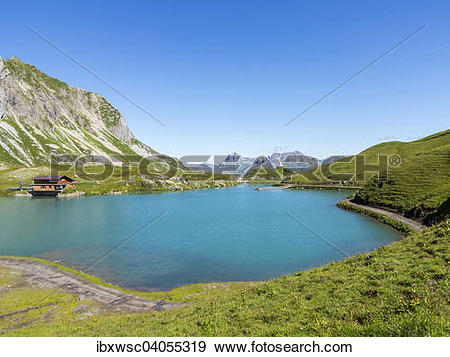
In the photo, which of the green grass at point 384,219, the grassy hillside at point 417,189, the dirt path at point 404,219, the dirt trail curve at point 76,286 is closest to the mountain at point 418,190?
the grassy hillside at point 417,189

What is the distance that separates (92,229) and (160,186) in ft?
379

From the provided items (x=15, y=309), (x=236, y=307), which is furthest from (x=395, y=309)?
(x=15, y=309)

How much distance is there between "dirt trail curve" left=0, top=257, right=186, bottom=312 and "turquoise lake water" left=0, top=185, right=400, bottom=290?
341 centimetres

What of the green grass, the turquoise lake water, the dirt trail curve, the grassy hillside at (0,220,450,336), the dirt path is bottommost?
A: the turquoise lake water

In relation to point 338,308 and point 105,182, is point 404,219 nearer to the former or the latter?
point 338,308

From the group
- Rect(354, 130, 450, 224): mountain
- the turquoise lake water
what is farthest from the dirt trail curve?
Rect(354, 130, 450, 224): mountain

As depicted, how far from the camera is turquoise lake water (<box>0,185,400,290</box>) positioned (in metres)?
37.1

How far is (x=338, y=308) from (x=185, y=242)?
4195 centimetres

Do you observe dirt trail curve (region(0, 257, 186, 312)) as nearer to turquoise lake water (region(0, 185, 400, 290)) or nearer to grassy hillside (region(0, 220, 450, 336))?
grassy hillside (region(0, 220, 450, 336))

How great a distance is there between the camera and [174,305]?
24.4 m

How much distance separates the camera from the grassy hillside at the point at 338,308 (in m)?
10.5

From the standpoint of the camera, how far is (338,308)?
13141 millimetres

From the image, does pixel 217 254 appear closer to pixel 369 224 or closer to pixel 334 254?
pixel 334 254
